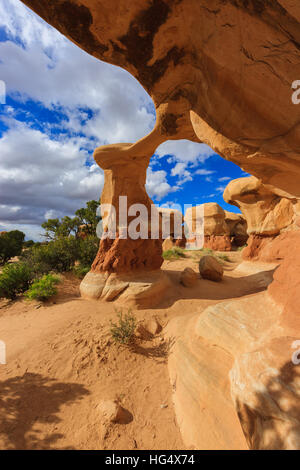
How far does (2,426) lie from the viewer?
7.04 feet

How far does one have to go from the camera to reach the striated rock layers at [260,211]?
9.29 metres

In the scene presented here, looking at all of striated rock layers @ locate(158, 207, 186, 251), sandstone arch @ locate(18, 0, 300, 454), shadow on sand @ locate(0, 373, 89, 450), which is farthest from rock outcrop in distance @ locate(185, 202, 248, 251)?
shadow on sand @ locate(0, 373, 89, 450)

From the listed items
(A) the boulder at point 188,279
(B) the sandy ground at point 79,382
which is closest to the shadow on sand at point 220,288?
(A) the boulder at point 188,279

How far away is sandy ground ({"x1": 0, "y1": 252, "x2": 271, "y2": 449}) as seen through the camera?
2.16 meters

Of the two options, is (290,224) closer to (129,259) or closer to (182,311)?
(182,311)

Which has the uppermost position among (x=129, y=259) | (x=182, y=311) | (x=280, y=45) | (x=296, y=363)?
(x=280, y=45)

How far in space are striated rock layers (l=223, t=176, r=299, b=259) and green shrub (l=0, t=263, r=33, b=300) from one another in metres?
11.3

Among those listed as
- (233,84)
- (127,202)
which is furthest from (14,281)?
(233,84)

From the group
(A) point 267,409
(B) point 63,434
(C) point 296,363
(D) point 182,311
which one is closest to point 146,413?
(B) point 63,434

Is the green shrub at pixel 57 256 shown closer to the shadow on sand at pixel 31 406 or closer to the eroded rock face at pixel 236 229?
the shadow on sand at pixel 31 406

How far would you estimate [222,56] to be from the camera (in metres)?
2.04

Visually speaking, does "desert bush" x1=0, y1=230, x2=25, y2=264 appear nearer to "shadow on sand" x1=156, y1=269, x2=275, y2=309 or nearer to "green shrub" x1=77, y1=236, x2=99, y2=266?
"green shrub" x1=77, y1=236, x2=99, y2=266

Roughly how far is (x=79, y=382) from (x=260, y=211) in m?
11.2
